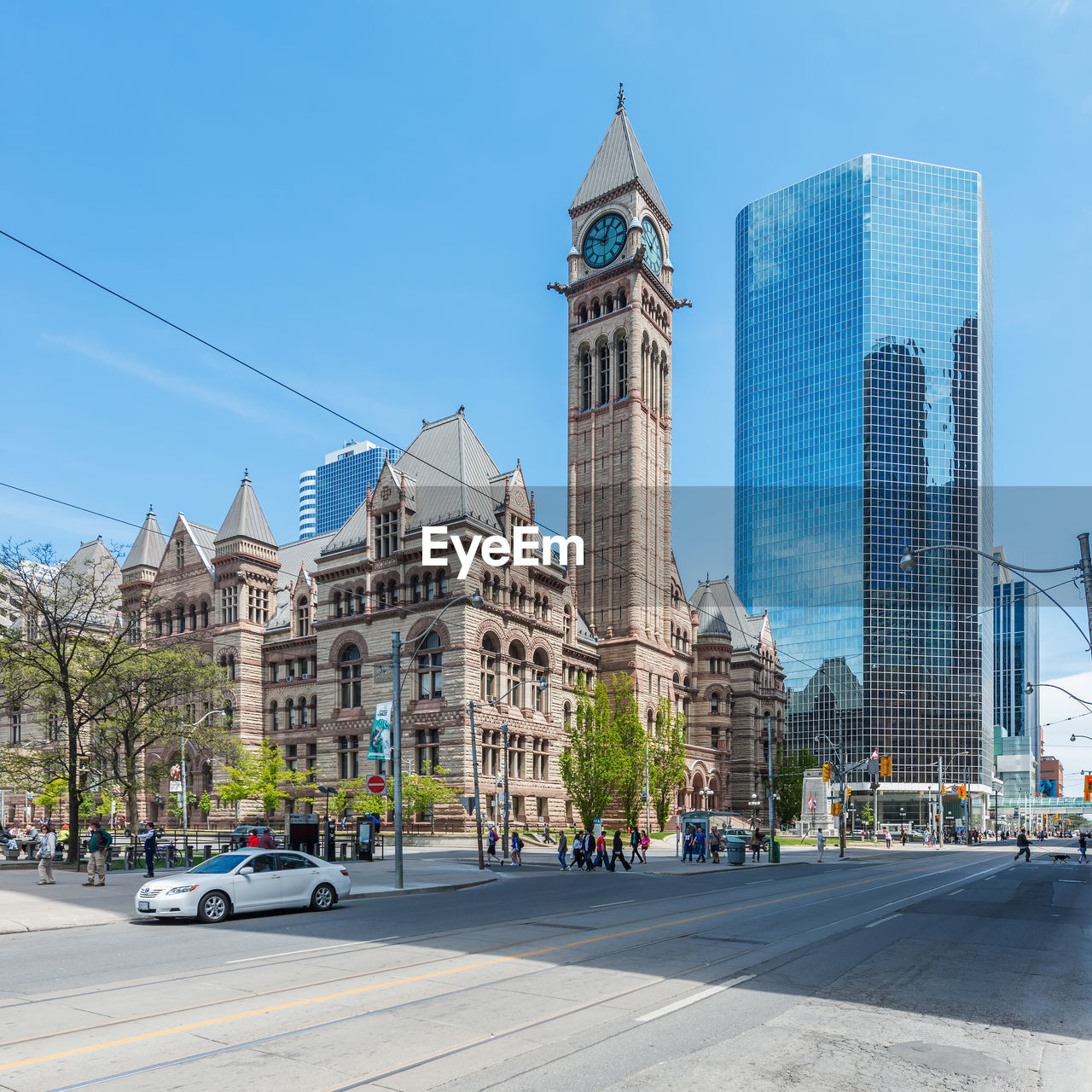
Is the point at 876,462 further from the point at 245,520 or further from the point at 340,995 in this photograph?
the point at 340,995

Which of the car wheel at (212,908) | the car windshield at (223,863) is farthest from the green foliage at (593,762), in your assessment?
the car wheel at (212,908)

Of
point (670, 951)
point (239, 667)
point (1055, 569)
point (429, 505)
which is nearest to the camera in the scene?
point (670, 951)

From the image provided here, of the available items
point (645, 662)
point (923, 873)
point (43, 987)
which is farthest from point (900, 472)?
point (43, 987)

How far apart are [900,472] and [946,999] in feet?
476

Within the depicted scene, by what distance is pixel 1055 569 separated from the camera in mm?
19219

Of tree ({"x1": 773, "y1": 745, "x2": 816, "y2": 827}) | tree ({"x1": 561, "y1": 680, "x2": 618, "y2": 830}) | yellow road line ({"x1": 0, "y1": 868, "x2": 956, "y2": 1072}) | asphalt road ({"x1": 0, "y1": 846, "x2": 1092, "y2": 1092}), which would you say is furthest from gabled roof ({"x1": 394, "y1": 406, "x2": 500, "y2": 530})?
tree ({"x1": 773, "y1": 745, "x2": 816, "y2": 827})

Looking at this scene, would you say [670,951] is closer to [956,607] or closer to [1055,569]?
[1055,569]

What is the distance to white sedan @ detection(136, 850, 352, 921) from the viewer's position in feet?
66.5

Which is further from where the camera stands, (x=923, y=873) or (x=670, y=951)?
(x=923, y=873)

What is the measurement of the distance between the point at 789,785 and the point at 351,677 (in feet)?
166

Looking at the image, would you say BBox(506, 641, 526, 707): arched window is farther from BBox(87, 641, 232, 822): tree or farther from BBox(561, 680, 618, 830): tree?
BBox(87, 641, 232, 822): tree

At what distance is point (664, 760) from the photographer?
68.4 metres

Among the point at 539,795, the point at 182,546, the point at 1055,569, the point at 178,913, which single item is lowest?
the point at 539,795

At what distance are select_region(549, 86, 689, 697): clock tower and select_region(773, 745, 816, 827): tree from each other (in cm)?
2340
